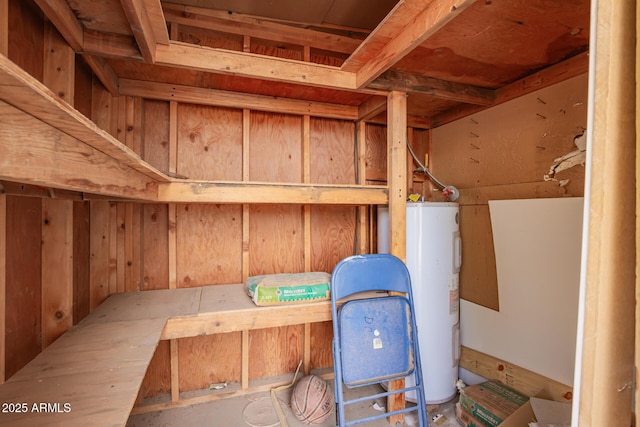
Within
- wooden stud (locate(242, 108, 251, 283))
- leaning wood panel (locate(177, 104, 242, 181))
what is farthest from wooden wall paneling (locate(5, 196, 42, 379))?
wooden stud (locate(242, 108, 251, 283))

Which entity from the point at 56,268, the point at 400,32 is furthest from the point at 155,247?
the point at 400,32

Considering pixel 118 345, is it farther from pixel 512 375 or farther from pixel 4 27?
pixel 512 375

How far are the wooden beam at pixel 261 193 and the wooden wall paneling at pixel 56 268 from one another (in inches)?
17.0

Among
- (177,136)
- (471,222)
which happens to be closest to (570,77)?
(471,222)

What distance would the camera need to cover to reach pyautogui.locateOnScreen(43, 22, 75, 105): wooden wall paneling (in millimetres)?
1150

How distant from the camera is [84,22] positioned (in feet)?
3.80

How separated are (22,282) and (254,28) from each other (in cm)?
175

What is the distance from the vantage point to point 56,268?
3.94 ft

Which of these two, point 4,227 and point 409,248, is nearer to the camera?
point 4,227

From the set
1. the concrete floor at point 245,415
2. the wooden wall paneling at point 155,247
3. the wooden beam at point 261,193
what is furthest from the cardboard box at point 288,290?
the concrete floor at point 245,415

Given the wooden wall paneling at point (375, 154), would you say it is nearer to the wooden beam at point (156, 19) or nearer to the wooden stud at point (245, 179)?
the wooden stud at point (245, 179)

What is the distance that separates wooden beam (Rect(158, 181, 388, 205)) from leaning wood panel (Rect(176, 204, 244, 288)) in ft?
1.85

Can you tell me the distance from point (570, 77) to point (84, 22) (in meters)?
2.26

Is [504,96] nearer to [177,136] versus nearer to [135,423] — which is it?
[177,136]
